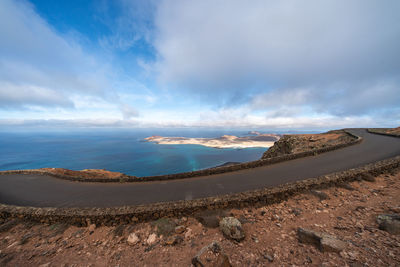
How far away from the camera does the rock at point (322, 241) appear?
9.41ft

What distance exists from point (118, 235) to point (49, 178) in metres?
13.3

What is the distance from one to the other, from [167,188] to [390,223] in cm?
814

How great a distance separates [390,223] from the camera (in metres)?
3.23

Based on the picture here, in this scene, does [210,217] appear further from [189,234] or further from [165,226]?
[165,226]

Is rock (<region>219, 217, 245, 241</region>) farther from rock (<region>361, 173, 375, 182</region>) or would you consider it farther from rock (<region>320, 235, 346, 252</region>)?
rock (<region>361, 173, 375, 182</region>)

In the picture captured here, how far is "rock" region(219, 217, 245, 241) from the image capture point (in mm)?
3740

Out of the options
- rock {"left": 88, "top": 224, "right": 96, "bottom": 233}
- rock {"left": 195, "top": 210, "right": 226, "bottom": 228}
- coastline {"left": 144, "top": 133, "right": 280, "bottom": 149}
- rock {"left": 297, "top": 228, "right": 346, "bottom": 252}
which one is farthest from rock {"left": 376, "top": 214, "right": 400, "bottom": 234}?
coastline {"left": 144, "top": 133, "right": 280, "bottom": 149}

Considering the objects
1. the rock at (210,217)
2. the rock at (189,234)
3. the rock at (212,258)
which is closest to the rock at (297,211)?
the rock at (210,217)

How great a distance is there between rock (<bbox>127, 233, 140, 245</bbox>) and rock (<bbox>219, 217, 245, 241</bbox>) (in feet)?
8.98

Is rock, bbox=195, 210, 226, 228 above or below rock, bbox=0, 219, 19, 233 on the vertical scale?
above

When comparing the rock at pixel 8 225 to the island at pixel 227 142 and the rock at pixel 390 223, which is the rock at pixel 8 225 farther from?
the island at pixel 227 142

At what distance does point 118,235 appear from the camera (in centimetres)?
463

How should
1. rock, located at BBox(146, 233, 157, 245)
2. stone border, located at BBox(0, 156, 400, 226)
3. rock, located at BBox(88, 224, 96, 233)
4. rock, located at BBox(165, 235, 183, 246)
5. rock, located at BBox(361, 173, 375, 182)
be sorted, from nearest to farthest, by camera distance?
rock, located at BBox(165, 235, 183, 246) < rock, located at BBox(146, 233, 157, 245) < rock, located at BBox(88, 224, 96, 233) < stone border, located at BBox(0, 156, 400, 226) < rock, located at BBox(361, 173, 375, 182)

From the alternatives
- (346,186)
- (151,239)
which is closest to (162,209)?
(151,239)
